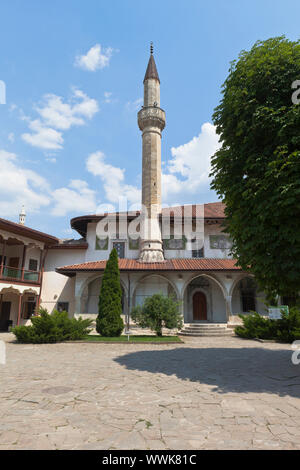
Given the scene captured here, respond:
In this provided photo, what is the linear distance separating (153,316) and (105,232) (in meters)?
10.1

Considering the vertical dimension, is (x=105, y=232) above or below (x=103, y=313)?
above

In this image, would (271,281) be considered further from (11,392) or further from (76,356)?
(76,356)

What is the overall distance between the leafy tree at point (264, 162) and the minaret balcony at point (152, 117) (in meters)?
15.4

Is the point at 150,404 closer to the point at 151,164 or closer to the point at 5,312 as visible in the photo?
the point at 151,164

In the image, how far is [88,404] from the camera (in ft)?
14.3

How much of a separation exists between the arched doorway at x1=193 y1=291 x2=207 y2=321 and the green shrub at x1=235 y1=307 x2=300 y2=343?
585 cm

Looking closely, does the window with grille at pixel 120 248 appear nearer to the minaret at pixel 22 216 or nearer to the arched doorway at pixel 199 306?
the arched doorway at pixel 199 306

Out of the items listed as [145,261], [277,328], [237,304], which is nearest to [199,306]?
[237,304]

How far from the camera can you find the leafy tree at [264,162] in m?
5.80

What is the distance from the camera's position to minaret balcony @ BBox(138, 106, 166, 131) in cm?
2205

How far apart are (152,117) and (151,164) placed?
157 inches

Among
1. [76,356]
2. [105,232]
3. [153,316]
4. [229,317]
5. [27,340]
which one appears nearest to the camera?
[76,356]

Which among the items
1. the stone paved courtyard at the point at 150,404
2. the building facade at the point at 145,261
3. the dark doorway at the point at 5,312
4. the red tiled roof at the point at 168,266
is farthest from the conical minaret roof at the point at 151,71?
the stone paved courtyard at the point at 150,404
